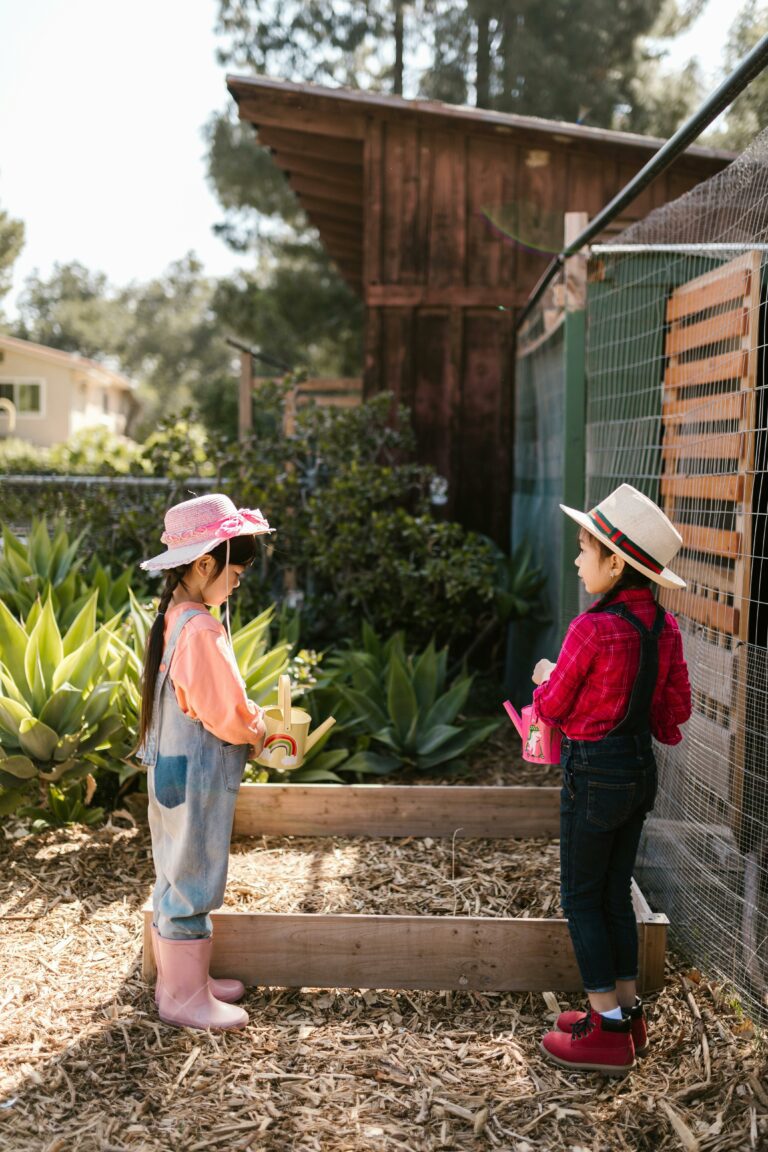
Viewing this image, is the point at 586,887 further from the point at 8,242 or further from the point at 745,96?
the point at 8,242

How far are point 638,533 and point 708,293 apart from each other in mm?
1500

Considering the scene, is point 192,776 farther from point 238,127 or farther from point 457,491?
point 238,127

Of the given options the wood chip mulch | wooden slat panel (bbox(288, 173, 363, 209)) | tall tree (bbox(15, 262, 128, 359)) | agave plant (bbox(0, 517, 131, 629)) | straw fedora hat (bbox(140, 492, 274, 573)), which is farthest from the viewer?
tall tree (bbox(15, 262, 128, 359))

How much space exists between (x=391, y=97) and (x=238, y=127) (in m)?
12.4

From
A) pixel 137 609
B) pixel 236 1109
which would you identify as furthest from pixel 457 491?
pixel 236 1109

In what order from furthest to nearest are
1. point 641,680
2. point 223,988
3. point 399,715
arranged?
point 399,715 < point 223,988 < point 641,680

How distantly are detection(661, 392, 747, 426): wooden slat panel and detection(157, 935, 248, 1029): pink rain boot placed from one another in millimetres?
2332

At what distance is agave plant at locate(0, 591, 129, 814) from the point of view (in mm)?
4527

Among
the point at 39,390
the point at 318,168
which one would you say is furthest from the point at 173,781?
the point at 39,390

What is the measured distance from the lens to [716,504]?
3.84 m

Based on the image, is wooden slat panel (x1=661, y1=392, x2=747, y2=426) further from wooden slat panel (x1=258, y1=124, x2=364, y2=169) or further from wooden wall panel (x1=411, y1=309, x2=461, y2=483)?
wooden slat panel (x1=258, y1=124, x2=364, y2=169)

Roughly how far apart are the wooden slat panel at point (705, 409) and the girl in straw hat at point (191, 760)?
1.58m

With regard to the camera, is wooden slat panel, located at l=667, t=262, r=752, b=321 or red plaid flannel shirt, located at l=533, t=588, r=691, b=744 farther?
wooden slat panel, located at l=667, t=262, r=752, b=321

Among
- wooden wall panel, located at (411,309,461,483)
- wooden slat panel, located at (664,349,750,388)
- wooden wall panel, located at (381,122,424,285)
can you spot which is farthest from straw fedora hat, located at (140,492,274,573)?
wooden wall panel, located at (381,122,424,285)
